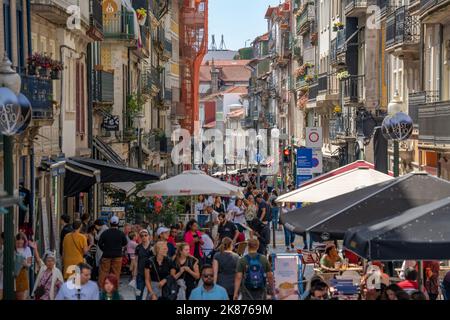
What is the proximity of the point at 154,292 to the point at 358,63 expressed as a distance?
131 feet

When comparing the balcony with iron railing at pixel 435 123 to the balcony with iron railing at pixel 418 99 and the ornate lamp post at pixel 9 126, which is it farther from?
the ornate lamp post at pixel 9 126

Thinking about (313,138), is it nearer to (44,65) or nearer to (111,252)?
(44,65)

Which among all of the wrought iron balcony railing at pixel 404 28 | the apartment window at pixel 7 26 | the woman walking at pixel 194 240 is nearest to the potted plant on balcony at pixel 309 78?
the wrought iron balcony railing at pixel 404 28

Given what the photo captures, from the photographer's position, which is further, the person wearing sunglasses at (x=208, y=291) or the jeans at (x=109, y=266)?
the jeans at (x=109, y=266)

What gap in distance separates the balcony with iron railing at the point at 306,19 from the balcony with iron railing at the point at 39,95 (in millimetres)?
52184

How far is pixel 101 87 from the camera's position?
38.1 metres

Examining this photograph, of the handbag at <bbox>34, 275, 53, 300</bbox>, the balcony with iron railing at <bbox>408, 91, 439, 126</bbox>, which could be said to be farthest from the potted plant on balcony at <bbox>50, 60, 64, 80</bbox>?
the balcony with iron railing at <bbox>408, 91, 439, 126</bbox>

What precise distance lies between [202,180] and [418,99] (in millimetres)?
7089

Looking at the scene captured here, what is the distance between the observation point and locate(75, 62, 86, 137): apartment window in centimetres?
3434

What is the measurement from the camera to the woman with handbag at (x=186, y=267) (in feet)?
58.3

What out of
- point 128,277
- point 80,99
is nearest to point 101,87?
point 80,99

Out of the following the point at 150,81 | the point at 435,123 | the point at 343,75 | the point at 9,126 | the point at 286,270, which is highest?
the point at 343,75

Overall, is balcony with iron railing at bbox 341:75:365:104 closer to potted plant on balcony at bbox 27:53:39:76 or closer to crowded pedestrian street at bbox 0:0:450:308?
crowded pedestrian street at bbox 0:0:450:308

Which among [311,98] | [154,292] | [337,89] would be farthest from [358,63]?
[154,292]
